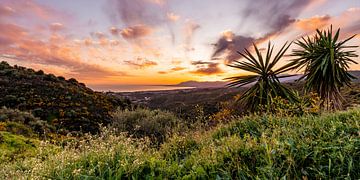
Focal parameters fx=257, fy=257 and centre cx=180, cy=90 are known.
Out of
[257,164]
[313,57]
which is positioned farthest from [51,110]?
[257,164]

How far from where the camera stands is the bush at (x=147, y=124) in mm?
10793

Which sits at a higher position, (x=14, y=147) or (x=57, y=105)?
(x=57, y=105)

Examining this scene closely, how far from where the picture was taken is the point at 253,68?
8.45 m

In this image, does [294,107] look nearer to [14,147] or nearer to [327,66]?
[327,66]

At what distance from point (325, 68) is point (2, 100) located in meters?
→ 21.8

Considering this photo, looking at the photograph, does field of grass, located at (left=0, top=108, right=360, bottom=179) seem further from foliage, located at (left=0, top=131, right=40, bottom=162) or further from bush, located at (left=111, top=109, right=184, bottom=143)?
bush, located at (left=111, top=109, right=184, bottom=143)

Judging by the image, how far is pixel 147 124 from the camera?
39.1 ft

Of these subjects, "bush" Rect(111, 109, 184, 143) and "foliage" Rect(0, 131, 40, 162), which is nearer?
"foliage" Rect(0, 131, 40, 162)

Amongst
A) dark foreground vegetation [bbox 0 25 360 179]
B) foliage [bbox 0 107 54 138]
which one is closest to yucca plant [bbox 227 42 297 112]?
A: dark foreground vegetation [bbox 0 25 360 179]

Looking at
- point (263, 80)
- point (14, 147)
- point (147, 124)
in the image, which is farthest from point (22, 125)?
point (263, 80)

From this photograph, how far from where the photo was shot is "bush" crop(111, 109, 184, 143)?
1079 centimetres

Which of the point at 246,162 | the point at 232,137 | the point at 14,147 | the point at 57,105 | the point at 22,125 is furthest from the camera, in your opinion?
the point at 57,105

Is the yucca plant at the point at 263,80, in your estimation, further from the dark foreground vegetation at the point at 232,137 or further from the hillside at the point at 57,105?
the hillside at the point at 57,105

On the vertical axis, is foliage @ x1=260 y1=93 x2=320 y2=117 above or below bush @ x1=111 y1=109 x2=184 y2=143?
above
